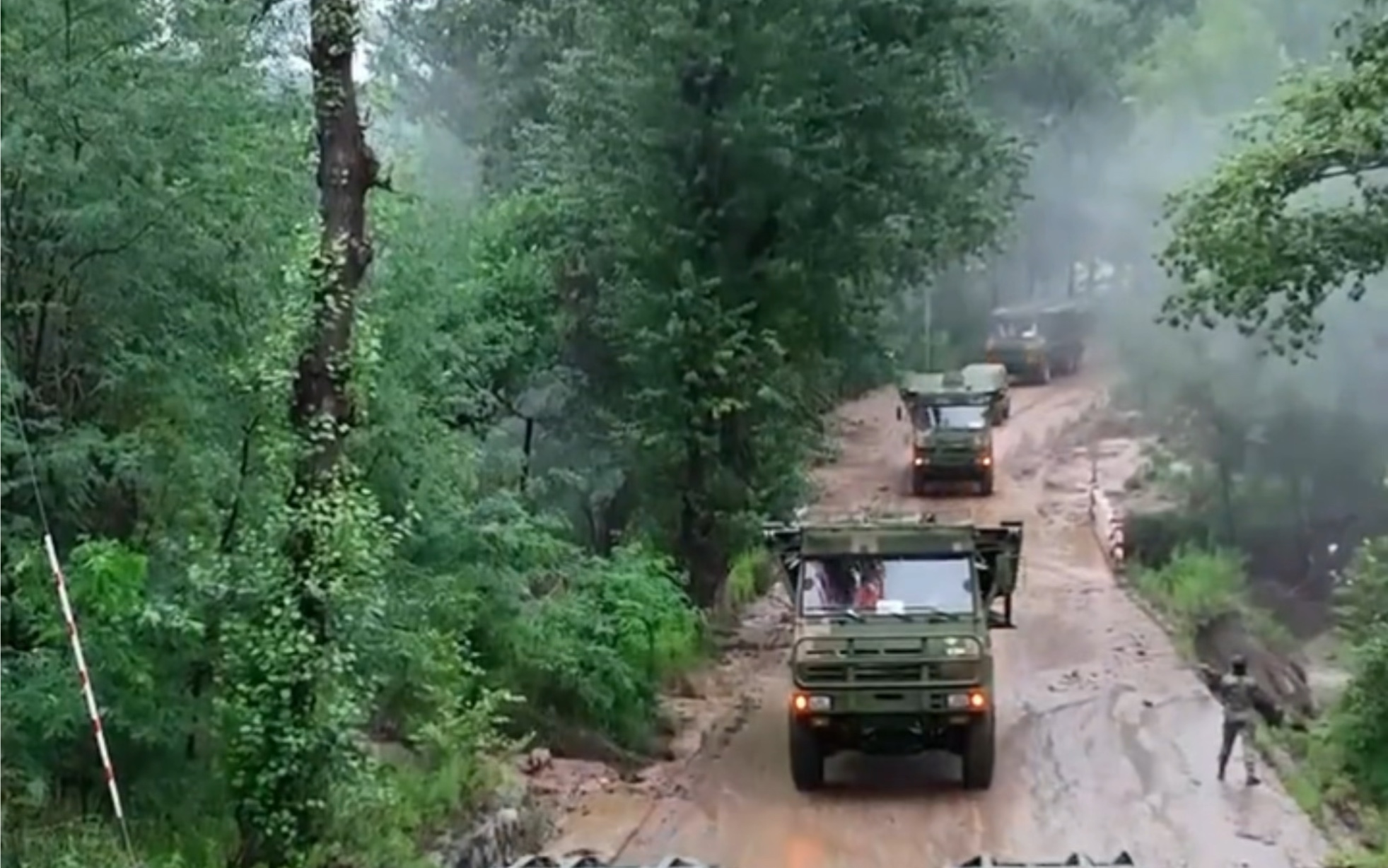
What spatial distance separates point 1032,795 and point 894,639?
2.12 metres

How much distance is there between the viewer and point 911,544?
19188 mm

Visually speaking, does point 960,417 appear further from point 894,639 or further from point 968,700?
point 968,700

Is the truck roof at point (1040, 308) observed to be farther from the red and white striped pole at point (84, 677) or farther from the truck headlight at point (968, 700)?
the red and white striped pole at point (84, 677)

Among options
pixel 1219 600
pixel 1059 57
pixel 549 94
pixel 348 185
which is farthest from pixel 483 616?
pixel 1059 57

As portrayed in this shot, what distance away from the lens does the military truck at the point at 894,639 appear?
59.3 feet

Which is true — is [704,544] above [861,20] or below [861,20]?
below

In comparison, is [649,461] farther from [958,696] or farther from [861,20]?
[958,696]

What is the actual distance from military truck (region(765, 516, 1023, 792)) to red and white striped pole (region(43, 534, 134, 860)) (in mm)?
7552

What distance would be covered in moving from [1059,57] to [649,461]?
3975 centimetres

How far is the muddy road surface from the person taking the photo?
16.8m

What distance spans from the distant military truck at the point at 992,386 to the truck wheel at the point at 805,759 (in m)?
22.3

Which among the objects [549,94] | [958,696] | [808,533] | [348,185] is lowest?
[958,696]

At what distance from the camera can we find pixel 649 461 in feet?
85.3

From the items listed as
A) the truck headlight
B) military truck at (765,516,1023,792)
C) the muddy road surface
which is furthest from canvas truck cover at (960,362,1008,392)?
the truck headlight
